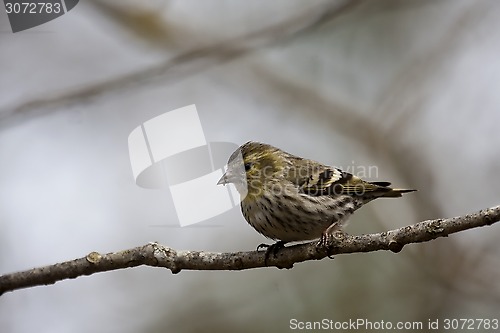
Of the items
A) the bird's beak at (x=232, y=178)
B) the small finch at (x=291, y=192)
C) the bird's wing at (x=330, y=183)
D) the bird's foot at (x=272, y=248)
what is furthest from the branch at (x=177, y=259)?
the bird's beak at (x=232, y=178)

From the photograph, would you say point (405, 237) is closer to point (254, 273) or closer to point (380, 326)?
point (380, 326)

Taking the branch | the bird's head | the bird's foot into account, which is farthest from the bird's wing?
the branch

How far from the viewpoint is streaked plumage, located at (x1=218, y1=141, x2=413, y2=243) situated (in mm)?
3711

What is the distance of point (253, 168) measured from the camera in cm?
421

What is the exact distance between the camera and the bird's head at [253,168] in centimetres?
405

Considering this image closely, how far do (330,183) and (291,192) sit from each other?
0.30 meters

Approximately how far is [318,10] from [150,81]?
5.30 feet

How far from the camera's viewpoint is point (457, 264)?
4.86 meters

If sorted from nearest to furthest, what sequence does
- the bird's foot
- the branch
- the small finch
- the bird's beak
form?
the branch < the bird's foot < the small finch < the bird's beak

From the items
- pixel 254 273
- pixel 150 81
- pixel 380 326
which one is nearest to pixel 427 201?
pixel 380 326

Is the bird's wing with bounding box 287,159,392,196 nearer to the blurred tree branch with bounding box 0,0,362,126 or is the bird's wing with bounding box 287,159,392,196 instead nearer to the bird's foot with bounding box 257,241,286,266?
the bird's foot with bounding box 257,241,286,266

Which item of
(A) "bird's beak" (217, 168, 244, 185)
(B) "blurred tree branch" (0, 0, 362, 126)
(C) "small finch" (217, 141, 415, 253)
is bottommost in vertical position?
(C) "small finch" (217, 141, 415, 253)

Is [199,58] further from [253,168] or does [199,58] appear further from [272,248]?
[272,248]

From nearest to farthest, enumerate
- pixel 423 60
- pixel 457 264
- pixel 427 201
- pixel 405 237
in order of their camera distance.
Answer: pixel 405 237 → pixel 457 264 → pixel 427 201 → pixel 423 60
